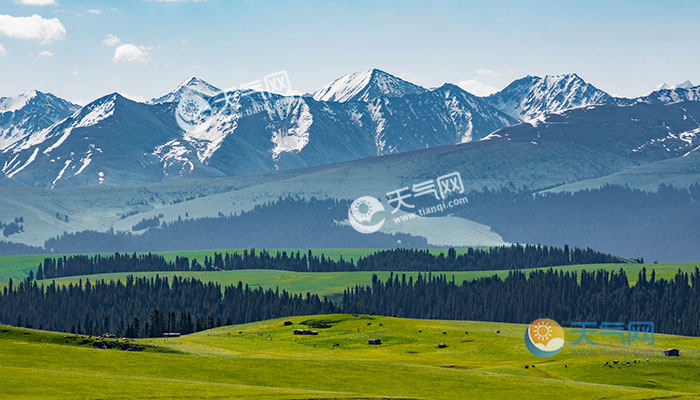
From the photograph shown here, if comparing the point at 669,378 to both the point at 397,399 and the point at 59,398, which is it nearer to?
the point at 397,399

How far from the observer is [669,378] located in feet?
483

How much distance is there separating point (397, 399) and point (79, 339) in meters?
60.6

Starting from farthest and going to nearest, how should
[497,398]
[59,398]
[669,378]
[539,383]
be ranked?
[669,378]
[539,383]
[497,398]
[59,398]

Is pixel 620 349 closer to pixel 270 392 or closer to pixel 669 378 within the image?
pixel 669 378

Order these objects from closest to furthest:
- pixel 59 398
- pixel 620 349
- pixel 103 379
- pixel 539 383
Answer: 1. pixel 59 398
2. pixel 103 379
3. pixel 539 383
4. pixel 620 349

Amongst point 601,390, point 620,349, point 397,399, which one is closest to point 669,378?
point 601,390

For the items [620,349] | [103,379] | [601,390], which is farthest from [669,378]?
[103,379]

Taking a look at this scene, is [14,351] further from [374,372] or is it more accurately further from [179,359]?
[374,372]

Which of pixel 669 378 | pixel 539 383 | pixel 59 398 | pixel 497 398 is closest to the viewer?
pixel 59 398

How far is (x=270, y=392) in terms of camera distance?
107 m

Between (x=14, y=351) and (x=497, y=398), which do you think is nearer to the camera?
(x=497, y=398)

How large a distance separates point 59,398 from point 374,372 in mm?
50008

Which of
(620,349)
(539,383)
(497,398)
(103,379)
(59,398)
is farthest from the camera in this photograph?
(620,349)

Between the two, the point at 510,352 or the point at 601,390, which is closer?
the point at 601,390
